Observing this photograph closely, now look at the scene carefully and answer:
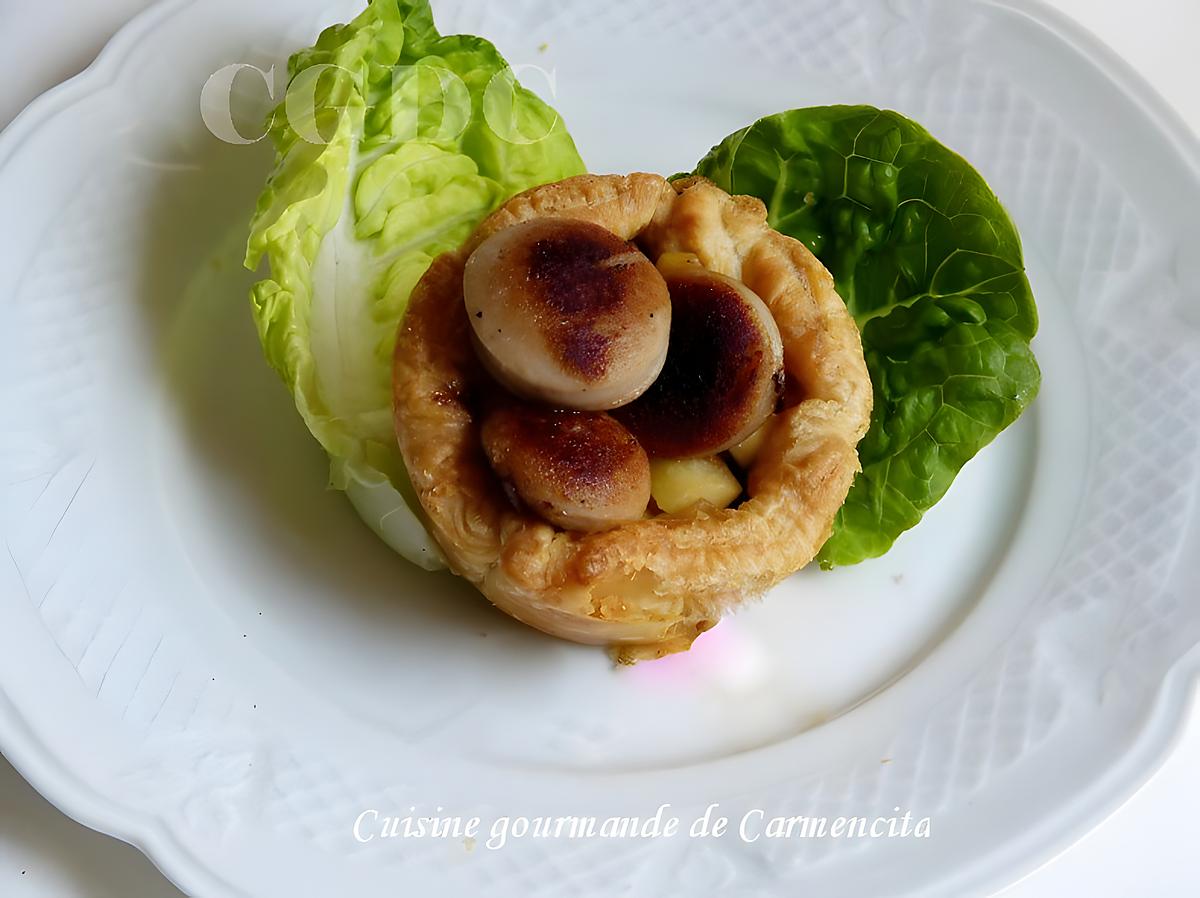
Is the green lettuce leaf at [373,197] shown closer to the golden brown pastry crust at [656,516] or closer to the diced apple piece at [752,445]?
the golden brown pastry crust at [656,516]

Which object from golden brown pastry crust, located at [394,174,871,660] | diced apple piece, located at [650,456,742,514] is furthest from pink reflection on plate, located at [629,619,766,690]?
diced apple piece, located at [650,456,742,514]

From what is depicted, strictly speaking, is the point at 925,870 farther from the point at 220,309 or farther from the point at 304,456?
the point at 220,309

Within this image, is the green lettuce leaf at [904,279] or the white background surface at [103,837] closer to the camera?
the white background surface at [103,837]

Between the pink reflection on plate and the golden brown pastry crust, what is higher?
the golden brown pastry crust

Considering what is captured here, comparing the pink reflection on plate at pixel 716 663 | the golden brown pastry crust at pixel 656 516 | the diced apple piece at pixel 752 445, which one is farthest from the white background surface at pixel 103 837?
the diced apple piece at pixel 752 445

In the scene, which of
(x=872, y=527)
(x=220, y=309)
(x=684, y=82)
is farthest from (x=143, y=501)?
(x=684, y=82)

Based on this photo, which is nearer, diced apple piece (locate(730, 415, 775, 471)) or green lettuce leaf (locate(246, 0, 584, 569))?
diced apple piece (locate(730, 415, 775, 471))

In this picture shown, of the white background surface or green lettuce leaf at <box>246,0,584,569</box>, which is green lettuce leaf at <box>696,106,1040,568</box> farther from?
the white background surface
